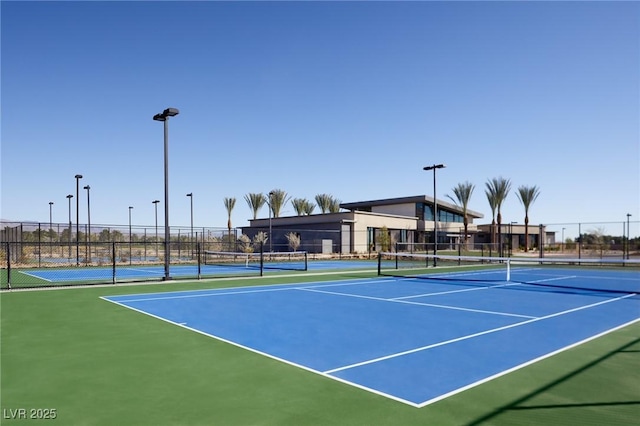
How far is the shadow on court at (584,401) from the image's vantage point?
4473mm

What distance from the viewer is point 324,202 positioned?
2771 inches

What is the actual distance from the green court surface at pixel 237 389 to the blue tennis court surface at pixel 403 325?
0.36 metres

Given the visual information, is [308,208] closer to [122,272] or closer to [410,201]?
[410,201]

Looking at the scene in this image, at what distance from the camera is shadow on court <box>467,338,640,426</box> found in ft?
14.7

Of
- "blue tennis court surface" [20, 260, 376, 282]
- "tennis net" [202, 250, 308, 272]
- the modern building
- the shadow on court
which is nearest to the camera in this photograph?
the shadow on court

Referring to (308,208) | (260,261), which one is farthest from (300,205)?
(260,261)

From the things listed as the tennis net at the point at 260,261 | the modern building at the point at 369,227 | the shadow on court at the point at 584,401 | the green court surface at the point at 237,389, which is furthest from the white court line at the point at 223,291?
the modern building at the point at 369,227

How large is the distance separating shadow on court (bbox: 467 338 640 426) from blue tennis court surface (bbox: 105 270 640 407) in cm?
69

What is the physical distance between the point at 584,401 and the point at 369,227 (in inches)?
1747

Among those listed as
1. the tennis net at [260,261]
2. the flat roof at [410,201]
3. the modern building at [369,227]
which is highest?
the flat roof at [410,201]

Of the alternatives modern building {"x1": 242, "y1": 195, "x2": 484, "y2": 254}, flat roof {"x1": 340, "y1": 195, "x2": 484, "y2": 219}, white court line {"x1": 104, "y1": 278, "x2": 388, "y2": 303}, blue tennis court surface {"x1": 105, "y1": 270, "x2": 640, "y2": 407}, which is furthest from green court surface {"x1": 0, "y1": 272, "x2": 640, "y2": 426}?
flat roof {"x1": 340, "y1": 195, "x2": 484, "y2": 219}

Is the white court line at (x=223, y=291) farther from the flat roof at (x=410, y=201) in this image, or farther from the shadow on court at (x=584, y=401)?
the flat roof at (x=410, y=201)

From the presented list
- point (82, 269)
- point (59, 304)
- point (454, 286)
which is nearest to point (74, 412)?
point (59, 304)

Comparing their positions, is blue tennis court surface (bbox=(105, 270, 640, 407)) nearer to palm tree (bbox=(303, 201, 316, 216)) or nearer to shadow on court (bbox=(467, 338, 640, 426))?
shadow on court (bbox=(467, 338, 640, 426))
